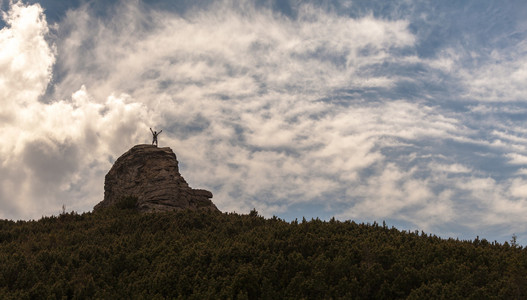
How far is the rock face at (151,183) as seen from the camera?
27719mm

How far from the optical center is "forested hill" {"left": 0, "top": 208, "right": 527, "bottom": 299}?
11.8 metres

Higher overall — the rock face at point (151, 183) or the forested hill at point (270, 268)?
the rock face at point (151, 183)

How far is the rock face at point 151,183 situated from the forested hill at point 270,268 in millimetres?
8306

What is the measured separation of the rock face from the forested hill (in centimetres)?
831

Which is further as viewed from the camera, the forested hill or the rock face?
the rock face

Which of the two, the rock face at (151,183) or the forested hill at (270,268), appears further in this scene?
the rock face at (151,183)

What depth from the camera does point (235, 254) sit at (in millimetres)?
14453

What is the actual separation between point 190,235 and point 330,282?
27.8 feet

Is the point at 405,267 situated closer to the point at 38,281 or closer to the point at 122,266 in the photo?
the point at 122,266

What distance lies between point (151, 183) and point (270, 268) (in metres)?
18.3

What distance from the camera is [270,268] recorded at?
12852 millimetres

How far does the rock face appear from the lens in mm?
27719

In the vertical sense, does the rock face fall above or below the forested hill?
above

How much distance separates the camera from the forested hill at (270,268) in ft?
38.8
